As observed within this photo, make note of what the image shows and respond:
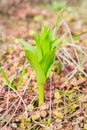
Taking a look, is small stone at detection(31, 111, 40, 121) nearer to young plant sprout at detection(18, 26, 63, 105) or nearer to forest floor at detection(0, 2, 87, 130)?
forest floor at detection(0, 2, 87, 130)

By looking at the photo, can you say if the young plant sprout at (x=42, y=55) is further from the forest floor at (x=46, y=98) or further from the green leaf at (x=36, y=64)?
the forest floor at (x=46, y=98)

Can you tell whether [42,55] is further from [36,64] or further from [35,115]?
[35,115]

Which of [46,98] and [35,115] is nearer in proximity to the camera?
[35,115]

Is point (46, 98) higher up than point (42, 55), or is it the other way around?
point (42, 55)

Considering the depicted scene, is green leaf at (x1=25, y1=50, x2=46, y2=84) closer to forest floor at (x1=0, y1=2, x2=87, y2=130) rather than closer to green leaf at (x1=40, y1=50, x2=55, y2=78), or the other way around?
green leaf at (x1=40, y1=50, x2=55, y2=78)

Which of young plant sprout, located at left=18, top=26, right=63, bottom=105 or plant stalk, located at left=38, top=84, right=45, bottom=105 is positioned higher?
young plant sprout, located at left=18, top=26, right=63, bottom=105

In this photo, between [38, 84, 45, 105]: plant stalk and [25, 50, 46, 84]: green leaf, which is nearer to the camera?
[25, 50, 46, 84]: green leaf

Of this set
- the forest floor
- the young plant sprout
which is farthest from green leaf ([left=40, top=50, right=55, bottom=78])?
the forest floor

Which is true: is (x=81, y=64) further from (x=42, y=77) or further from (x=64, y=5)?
(x=64, y=5)

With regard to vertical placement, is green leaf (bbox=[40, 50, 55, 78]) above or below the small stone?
above

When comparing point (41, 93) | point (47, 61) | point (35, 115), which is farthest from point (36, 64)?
point (35, 115)

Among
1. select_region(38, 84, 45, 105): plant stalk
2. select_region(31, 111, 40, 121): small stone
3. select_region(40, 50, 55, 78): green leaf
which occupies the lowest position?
select_region(31, 111, 40, 121): small stone

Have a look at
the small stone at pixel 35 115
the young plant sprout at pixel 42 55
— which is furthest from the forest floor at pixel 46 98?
the young plant sprout at pixel 42 55

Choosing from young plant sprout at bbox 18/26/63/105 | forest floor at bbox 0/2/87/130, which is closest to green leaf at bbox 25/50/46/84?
young plant sprout at bbox 18/26/63/105
